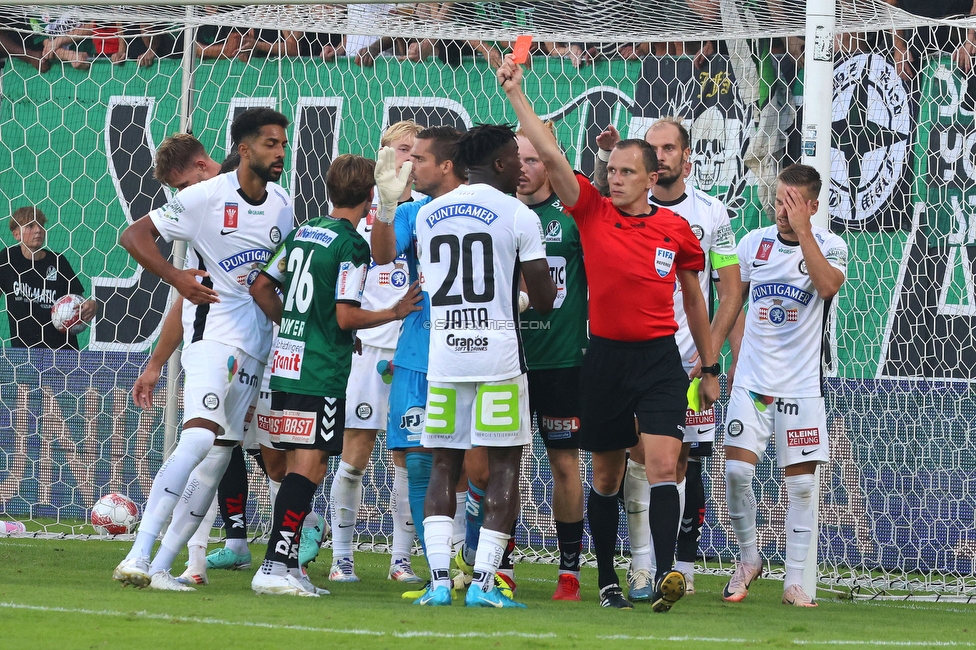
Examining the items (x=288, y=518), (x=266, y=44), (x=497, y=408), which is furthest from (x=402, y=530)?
(x=266, y=44)

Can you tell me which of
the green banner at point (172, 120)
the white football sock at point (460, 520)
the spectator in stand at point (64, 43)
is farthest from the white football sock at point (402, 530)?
the spectator in stand at point (64, 43)

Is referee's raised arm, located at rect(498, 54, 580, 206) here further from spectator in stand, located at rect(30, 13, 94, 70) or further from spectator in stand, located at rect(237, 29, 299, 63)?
spectator in stand, located at rect(30, 13, 94, 70)

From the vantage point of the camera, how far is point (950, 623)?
5672 millimetres

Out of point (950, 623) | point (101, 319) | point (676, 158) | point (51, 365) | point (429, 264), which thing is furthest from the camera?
point (101, 319)

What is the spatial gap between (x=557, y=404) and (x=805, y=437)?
1.39 metres

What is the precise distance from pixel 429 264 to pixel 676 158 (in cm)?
174

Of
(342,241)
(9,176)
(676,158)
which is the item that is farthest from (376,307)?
(9,176)

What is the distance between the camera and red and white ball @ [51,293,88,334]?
31.7 feet

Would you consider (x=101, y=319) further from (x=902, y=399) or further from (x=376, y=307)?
(x=902, y=399)

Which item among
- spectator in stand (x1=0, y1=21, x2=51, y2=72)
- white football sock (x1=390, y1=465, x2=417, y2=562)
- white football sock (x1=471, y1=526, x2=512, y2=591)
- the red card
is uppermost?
spectator in stand (x1=0, y1=21, x2=51, y2=72)

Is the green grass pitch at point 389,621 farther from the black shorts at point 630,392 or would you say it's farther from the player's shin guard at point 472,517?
the black shorts at point 630,392

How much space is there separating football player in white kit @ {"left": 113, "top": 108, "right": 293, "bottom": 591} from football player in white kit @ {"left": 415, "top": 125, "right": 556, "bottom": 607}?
2.72 feet

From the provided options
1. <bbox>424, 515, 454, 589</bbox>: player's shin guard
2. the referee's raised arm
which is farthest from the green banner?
<bbox>424, 515, 454, 589</bbox>: player's shin guard

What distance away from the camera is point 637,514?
622 cm
